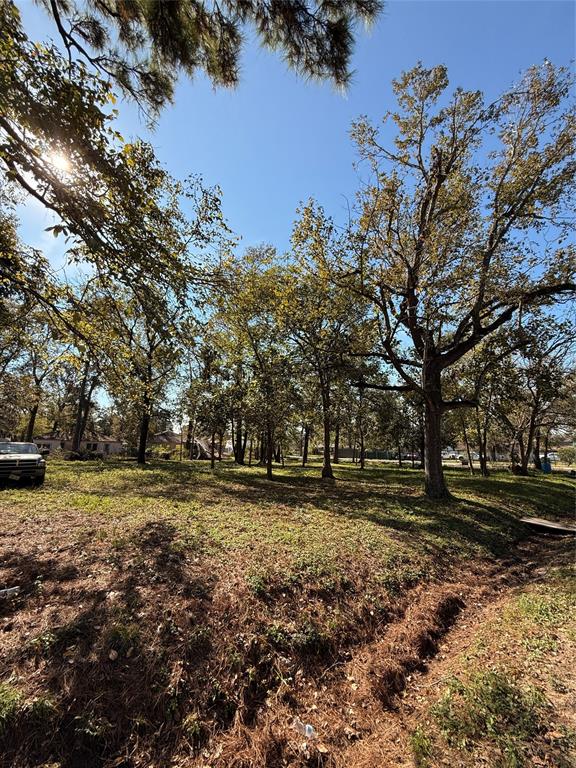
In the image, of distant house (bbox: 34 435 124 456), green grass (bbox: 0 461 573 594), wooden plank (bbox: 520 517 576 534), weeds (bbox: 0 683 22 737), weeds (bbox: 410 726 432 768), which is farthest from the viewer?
distant house (bbox: 34 435 124 456)

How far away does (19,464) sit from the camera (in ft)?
33.3

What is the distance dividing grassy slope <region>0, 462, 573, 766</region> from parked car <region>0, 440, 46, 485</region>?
1436 mm

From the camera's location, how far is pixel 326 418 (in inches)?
694

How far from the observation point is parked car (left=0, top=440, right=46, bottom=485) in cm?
998

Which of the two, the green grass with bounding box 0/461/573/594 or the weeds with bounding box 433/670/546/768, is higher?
the green grass with bounding box 0/461/573/594

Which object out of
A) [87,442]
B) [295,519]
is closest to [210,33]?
[295,519]

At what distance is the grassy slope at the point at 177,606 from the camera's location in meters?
2.77

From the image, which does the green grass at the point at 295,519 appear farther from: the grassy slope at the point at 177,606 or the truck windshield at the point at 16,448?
the truck windshield at the point at 16,448

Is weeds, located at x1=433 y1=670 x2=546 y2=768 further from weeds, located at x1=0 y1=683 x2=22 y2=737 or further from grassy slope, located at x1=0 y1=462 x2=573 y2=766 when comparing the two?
weeds, located at x1=0 y1=683 x2=22 y2=737

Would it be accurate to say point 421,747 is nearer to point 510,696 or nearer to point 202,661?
point 510,696

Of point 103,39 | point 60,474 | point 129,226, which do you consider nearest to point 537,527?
point 129,226

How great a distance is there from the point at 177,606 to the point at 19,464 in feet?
29.8

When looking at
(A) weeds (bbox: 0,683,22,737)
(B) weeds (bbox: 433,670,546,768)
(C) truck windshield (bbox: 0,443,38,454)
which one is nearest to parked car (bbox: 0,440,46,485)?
(C) truck windshield (bbox: 0,443,38,454)

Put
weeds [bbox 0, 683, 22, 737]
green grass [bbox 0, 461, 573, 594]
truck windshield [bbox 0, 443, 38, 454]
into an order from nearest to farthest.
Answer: weeds [bbox 0, 683, 22, 737]
green grass [bbox 0, 461, 573, 594]
truck windshield [bbox 0, 443, 38, 454]
